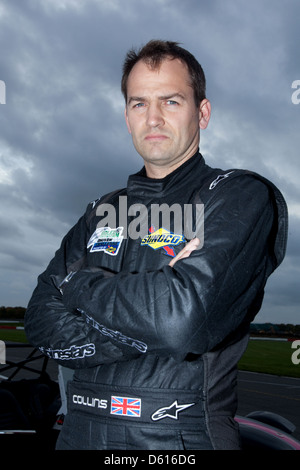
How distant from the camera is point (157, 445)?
5.29 ft

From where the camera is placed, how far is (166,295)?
161cm

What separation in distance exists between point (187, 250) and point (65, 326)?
2.03ft

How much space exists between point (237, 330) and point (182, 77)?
110 centimetres

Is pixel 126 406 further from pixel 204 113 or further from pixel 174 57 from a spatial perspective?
pixel 174 57

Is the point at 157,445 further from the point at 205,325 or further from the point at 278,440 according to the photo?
the point at 278,440

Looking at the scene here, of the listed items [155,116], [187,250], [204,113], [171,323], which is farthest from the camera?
[204,113]

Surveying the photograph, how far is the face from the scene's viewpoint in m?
2.04

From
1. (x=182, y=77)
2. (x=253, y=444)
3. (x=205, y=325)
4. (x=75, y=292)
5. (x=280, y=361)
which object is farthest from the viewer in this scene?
(x=280, y=361)

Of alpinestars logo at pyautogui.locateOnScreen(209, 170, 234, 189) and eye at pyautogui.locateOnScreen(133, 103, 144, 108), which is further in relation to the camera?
eye at pyautogui.locateOnScreen(133, 103, 144, 108)

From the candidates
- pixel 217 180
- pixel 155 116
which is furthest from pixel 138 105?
pixel 217 180

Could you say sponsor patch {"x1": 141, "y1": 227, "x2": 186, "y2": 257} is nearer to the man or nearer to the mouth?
the man

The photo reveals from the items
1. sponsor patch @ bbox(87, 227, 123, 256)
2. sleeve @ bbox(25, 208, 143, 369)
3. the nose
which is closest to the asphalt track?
sleeve @ bbox(25, 208, 143, 369)

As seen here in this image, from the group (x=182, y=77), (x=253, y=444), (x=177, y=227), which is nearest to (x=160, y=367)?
(x=177, y=227)

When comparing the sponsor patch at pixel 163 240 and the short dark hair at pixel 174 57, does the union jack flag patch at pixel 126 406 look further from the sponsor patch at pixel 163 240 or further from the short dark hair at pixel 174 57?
the short dark hair at pixel 174 57
